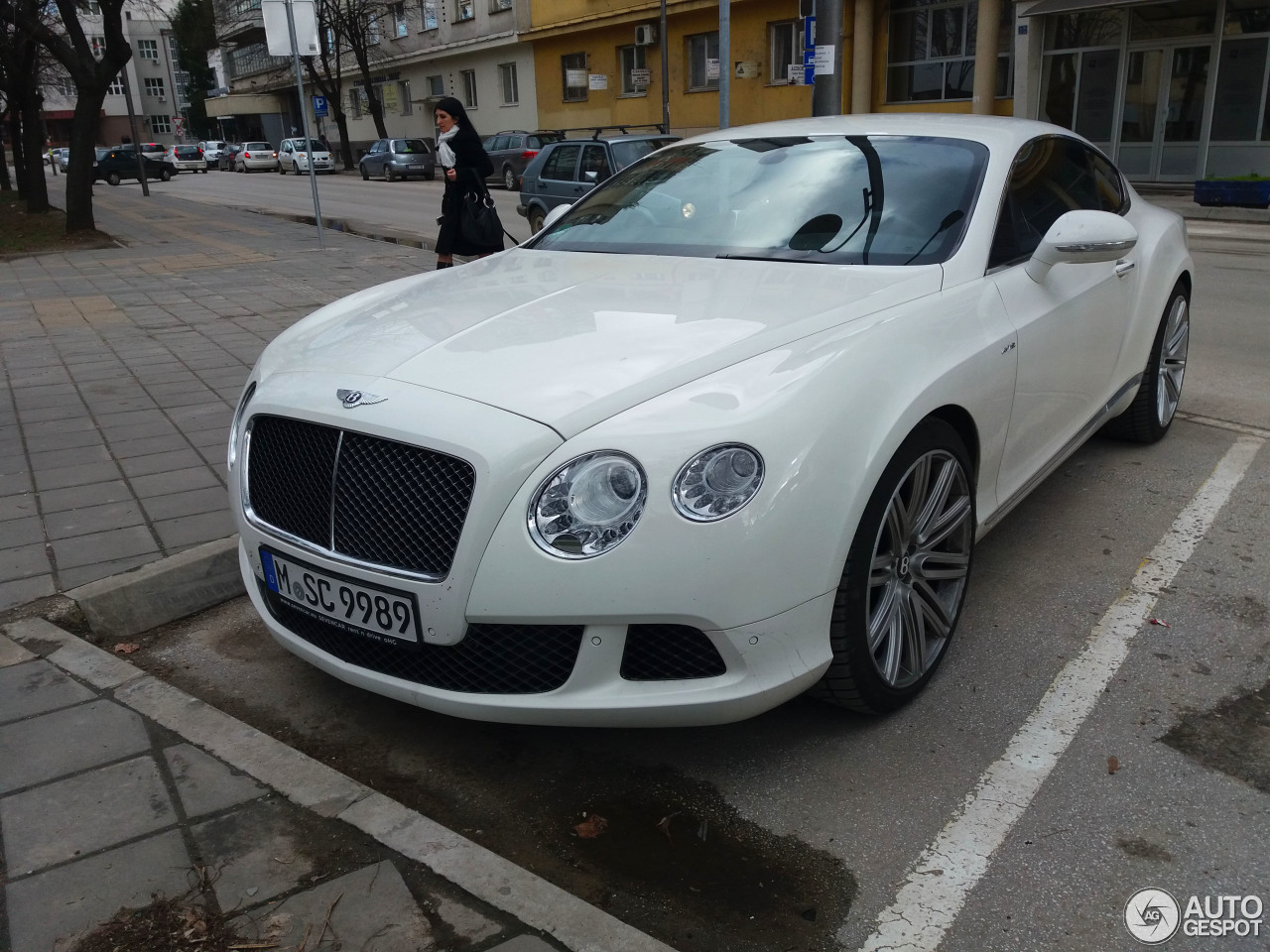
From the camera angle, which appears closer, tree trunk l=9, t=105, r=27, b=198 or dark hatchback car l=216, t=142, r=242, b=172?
tree trunk l=9, t=105, r=27, b=198

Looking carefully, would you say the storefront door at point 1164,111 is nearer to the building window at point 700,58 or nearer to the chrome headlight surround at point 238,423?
the building window at point 700,58

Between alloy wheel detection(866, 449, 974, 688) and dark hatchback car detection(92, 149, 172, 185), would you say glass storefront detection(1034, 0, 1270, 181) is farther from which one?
dark hatchback car detection(92, 149, 172, 185)

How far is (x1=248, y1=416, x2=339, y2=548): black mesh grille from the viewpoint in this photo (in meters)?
2.64

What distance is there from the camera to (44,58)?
32.7 metres

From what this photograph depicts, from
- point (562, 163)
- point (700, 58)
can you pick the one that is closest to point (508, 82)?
point (700, 58)

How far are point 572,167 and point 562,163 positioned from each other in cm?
37

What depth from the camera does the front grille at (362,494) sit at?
2391mm

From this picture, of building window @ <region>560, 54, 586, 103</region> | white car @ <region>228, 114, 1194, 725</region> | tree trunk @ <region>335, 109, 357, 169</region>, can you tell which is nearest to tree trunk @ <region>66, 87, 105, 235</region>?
white car @ <region>228, 114, 1194, 725</region>

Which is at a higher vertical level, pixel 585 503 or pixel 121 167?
pixel 121 167

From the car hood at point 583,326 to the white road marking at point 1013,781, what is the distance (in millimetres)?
1206

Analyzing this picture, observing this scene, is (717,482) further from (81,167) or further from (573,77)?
(573,77)

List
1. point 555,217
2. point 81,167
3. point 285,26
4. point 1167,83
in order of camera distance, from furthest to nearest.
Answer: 1. point 1167,83
2. point 81,167
3. point 285,26
4. point 555,217

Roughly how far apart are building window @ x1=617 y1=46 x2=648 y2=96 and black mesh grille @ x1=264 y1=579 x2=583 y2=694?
1272 inches

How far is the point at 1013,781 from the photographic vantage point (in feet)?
8.50
